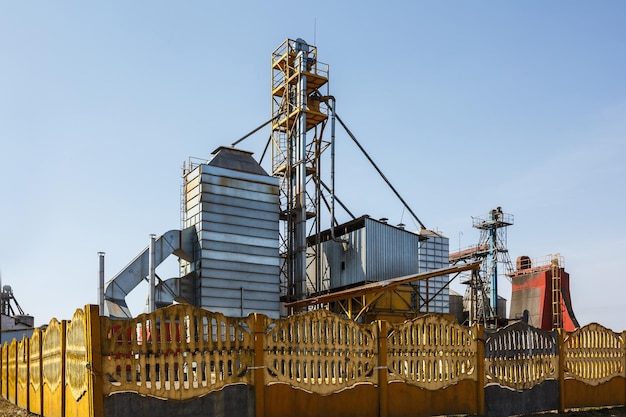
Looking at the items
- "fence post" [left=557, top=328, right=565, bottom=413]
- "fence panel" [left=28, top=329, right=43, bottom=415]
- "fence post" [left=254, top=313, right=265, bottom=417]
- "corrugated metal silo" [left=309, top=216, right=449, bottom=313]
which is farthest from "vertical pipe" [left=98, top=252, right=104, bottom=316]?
"fence post" [left=557, top=328, right=565, bottom=413]

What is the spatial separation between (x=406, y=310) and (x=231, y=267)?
10380 millimetres

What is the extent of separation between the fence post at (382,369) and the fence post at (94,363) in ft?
17.3

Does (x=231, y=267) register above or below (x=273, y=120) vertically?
below

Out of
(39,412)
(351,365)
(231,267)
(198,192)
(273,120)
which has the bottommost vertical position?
(39,412)

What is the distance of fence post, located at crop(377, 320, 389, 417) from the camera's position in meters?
12.1

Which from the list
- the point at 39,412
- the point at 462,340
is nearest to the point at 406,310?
the point at 462,340

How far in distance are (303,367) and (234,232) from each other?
669 inches

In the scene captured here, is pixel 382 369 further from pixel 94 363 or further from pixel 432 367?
pixel 94 363

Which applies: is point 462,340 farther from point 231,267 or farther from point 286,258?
point 286,258

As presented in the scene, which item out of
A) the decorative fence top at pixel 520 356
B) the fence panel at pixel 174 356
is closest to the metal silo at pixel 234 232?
the decorative fence top at pixel 520 356

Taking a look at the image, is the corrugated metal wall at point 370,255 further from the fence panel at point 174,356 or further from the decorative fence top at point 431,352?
the fence panel at point 174,356

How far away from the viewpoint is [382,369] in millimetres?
12211

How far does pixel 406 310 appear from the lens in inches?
1298

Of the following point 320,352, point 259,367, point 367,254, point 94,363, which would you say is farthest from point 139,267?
point 94,363
